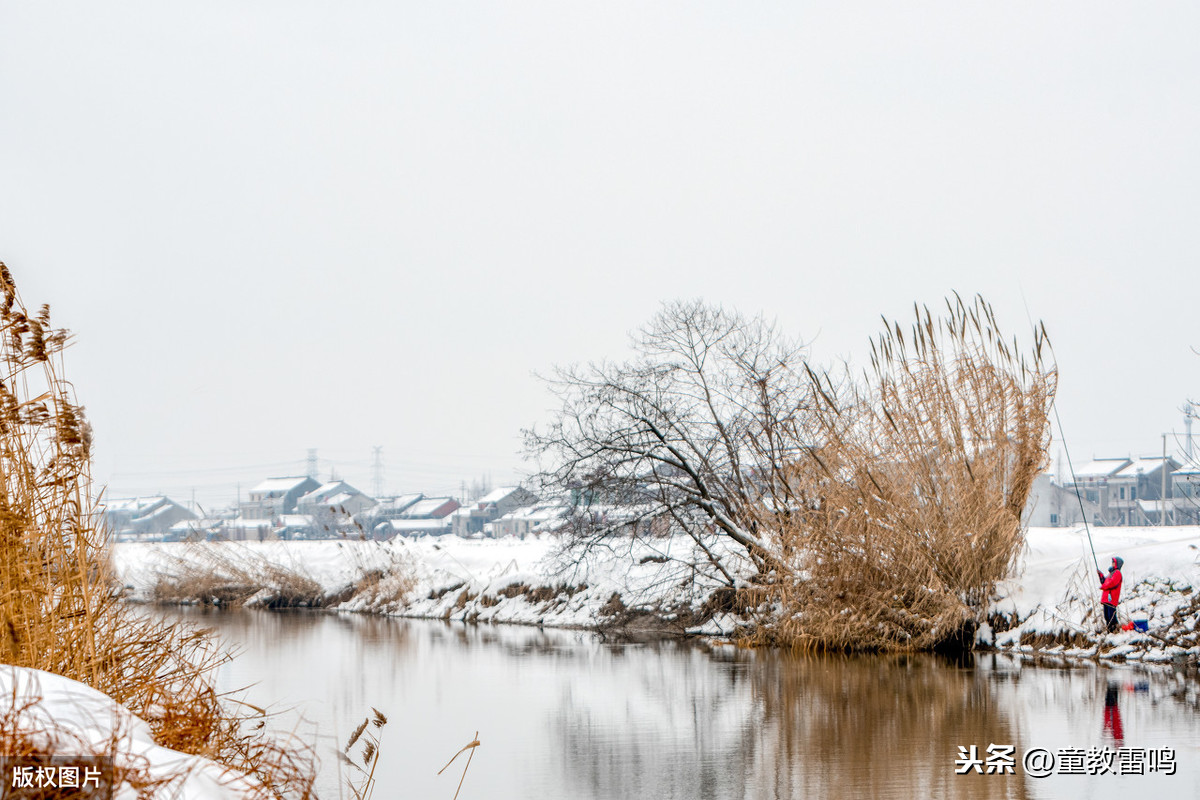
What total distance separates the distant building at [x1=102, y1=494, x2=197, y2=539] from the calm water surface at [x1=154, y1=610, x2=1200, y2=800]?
2.66m

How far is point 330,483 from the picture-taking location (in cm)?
10900

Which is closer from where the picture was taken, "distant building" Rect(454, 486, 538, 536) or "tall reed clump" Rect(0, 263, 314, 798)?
"tall reed clump" Rect(0, 263, 314, 798)

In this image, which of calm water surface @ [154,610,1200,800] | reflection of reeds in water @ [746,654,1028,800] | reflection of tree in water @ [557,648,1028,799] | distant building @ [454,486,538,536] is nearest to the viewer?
reflection of reeds in water @ [746,654,1028,800]

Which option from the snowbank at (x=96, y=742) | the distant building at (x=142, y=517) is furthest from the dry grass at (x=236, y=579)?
the snowbank at (x=96, y=742)

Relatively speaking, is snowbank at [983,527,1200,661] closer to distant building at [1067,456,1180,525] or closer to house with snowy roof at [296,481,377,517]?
distant building at [1067,456,1180,525]

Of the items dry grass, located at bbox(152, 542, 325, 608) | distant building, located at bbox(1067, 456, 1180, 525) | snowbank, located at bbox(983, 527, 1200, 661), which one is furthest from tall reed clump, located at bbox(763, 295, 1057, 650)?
distant building, located at bbox(1067, 456, 1180, 525)

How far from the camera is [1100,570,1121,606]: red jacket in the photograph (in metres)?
18.3

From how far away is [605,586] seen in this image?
2970cm

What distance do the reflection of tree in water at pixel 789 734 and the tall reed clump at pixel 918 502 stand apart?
1.73 m

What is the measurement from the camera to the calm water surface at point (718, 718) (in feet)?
32.7

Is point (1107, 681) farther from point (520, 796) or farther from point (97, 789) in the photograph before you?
point (97, 789)

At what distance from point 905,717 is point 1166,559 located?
894 centimetres

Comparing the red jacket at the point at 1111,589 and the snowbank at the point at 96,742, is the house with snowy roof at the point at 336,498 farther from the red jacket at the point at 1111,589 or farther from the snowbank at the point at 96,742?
the snowbank at the point at 96,742

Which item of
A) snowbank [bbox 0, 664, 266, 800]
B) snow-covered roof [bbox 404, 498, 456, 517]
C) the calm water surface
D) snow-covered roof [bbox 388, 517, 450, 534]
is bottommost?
snow-covered roof [bbox 388, 517, 450, 534]
